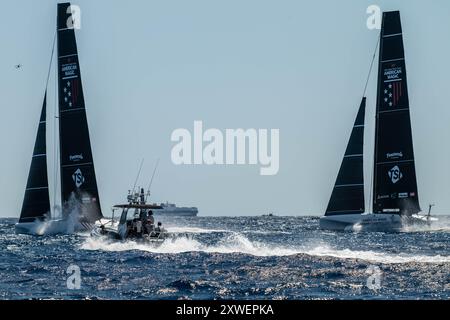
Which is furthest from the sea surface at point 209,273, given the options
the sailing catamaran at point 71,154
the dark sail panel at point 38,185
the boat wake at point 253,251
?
the sailing catamaran at point 71,154

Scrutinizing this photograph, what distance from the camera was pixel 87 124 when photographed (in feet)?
252

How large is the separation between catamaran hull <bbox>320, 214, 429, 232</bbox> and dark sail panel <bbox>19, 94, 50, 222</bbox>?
25.4m

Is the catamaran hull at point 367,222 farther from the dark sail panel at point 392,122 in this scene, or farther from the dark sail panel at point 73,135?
the dark sail panel at point 73,135

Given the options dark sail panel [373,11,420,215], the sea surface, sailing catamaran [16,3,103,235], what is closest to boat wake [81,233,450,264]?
the sea surface

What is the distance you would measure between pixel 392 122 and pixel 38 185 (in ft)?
101

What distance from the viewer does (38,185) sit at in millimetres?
74562

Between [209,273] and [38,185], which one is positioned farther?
[38,185]

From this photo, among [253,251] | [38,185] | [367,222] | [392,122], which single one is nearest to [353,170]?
[367,222]

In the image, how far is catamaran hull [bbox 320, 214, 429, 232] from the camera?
8525cm

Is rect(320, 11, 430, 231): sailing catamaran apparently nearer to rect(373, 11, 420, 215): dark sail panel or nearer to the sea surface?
rect(373, 11, 420, 215): dark sail panel

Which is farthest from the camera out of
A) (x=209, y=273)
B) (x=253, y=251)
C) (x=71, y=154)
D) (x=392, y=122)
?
(x=392, y=122)

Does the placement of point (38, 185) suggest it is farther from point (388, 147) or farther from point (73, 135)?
point (388, 147)
